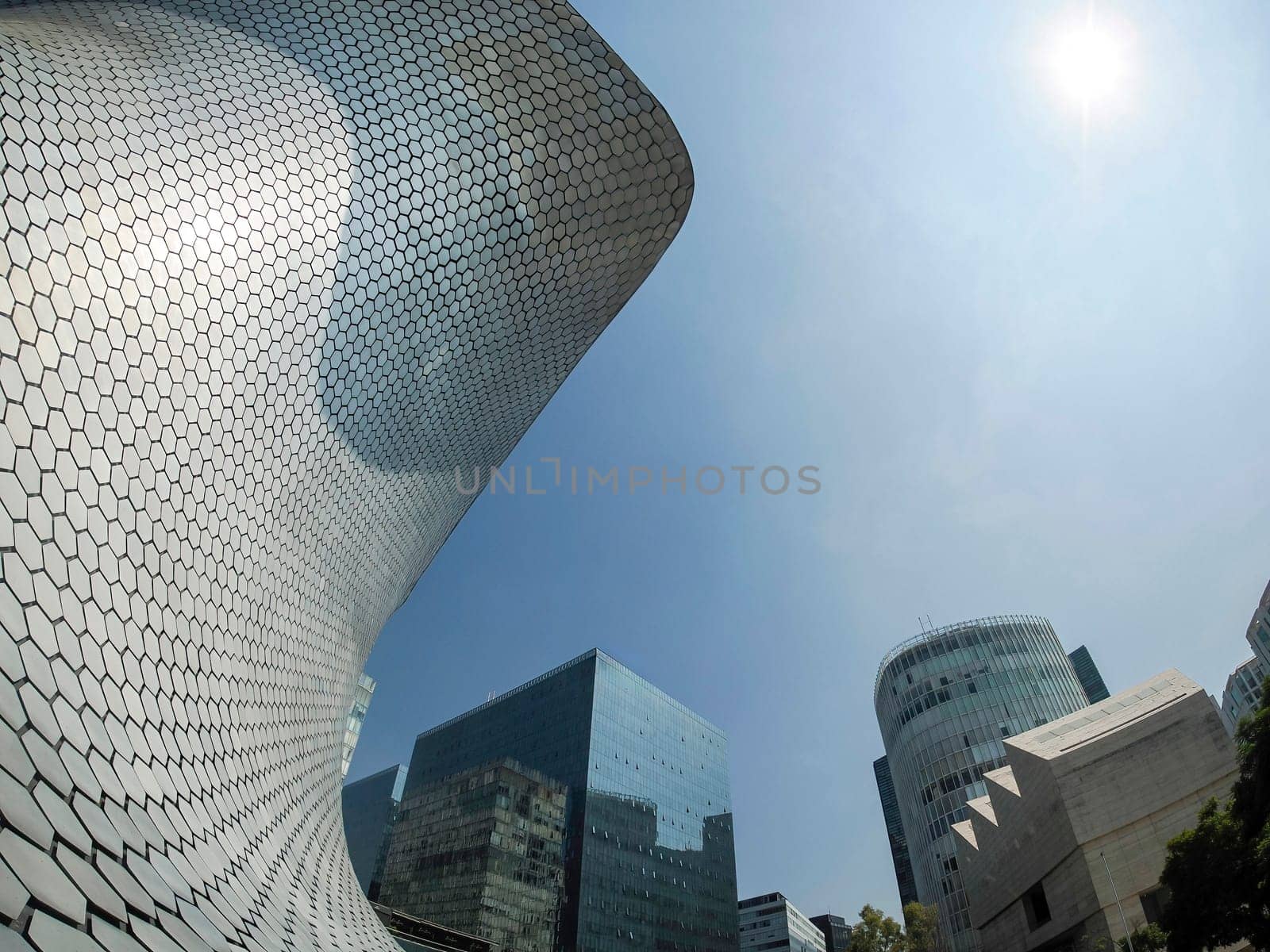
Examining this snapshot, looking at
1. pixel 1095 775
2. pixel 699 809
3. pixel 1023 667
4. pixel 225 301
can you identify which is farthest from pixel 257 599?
pixel 699 809

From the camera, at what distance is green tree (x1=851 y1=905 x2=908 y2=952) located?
28734 mm

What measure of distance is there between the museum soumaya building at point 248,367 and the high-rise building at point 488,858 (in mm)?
41224

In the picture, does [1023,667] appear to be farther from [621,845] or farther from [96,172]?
[96,172]

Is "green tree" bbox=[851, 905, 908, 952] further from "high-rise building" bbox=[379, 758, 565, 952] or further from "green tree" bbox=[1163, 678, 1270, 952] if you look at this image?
"high-rise building" bbox=[379, 758, 565, 952]

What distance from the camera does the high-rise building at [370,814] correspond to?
6900 cm

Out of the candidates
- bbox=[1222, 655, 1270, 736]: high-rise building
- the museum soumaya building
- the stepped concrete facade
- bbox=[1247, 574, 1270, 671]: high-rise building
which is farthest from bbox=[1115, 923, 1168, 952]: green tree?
bbox=[1222, 655, 1270, 736]: high-rise building

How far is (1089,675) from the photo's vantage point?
336ft

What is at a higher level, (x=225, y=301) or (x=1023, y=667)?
(x=1023, y=667)

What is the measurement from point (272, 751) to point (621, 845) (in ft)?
168

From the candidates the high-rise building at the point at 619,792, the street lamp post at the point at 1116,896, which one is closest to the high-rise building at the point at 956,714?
the high-rise building at the point at 619,792

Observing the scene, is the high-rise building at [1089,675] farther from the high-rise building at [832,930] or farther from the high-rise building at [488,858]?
the high-rise building at [488,858]

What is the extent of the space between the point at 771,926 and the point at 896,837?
72.1 feet

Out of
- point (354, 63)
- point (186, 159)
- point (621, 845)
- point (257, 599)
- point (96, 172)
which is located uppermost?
point (621, 845)

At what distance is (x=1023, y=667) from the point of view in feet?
149
